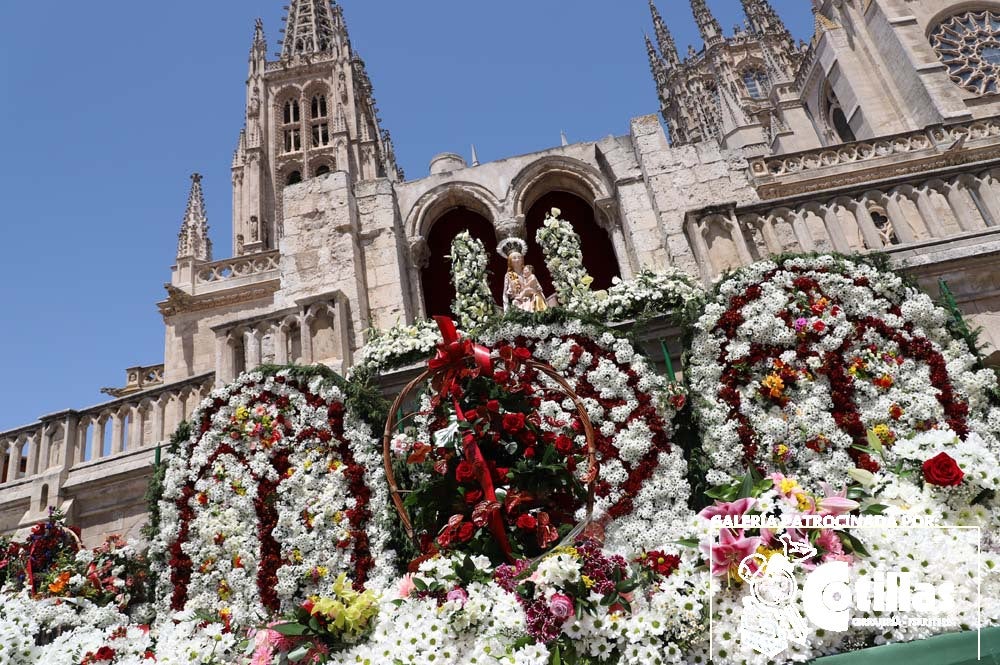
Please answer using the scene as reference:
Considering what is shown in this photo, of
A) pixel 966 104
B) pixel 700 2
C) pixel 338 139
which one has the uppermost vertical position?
pixel 700 2

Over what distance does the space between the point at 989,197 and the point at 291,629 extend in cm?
910

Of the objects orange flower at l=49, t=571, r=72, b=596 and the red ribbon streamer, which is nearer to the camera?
the red ribbon streamer

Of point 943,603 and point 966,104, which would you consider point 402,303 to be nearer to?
point 943,603

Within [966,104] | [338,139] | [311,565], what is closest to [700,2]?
[338,139]

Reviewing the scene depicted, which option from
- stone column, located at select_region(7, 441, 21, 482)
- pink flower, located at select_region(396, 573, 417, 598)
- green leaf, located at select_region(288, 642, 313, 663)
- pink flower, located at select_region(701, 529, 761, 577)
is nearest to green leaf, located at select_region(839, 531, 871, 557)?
pink flower, located at select_region(701, 529, 761, 577)

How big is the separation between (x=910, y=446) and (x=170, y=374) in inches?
814

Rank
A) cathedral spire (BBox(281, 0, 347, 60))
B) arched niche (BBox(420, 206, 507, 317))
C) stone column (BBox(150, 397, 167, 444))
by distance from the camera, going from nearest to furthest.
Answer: stone column (BBox(150, 397, 167, 444)), arched niche (BBox(420, 206, 507, 317)), cathedral spire (BBox(281, 0, 347, 60))

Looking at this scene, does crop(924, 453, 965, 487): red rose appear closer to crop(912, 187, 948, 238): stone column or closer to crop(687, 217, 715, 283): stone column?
crop(687, 217, 715, 283): stone column

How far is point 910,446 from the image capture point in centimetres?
448

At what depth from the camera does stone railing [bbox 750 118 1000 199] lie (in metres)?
16.5

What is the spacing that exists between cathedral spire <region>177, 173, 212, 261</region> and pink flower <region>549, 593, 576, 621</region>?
23.3m

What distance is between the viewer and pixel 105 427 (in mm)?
9117

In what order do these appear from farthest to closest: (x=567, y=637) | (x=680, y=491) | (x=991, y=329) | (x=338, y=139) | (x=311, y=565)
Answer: (x=338, y=139) → (x=991, y=329) → (x=311, y=565) → (x=680, y=491) → (x=567, y=637)

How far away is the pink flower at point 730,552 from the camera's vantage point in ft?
12.2
